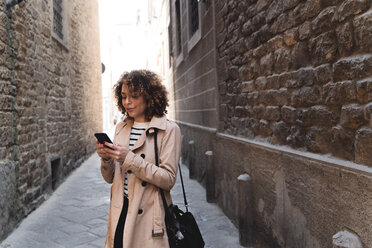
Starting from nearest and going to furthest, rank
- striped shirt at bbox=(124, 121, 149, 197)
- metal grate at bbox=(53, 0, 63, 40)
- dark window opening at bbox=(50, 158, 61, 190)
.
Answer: striped shirt at bbox=(124, 121, 149, 197) → dark window opening at bbox=(50, 158, 61, 190) → metal grate at bbox=(53, 0, 63, 40)

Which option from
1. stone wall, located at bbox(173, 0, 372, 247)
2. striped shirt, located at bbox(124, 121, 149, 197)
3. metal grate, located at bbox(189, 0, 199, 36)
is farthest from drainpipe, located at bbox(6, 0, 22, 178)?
metal grate, located at bbox(189, 0, 199, 36)

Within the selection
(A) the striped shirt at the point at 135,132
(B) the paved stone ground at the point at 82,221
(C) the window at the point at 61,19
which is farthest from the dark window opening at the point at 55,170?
(A) the striped shirt at the point at 135,132

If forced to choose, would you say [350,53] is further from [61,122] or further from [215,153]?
[61,122]

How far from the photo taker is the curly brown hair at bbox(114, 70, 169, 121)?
212 centimetres

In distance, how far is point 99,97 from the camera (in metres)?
13.6

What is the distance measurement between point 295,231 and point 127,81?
1.70 metres

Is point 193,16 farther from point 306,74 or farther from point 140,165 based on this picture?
point 140,165

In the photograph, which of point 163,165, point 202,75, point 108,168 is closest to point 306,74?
point 163,165

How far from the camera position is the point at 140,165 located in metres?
1.92

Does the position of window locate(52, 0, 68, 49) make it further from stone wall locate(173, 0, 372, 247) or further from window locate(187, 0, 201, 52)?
stone wall locate(173, 0, 372, 247)

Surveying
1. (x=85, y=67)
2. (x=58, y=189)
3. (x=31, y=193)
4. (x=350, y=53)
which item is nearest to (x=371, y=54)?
(x=350, y=53)

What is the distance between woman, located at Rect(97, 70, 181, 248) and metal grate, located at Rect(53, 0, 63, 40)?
19.9ft

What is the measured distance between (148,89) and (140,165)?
0.48m

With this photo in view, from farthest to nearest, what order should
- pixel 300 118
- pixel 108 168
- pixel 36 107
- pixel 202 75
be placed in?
pixel 202 75 < pixel 36 107 < pixel 300 118 < pixel 108 168
